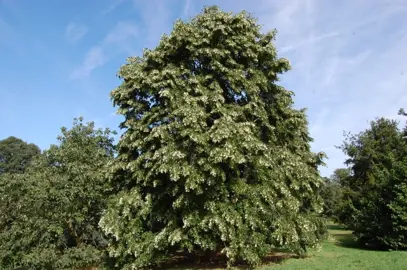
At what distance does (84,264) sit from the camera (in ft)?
62.5

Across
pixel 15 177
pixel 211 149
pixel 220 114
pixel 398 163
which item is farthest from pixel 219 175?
pixel 398 163

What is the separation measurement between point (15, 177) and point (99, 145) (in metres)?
5.48

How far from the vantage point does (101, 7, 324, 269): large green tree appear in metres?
16.0

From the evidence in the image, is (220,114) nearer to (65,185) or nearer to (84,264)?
(65,185)

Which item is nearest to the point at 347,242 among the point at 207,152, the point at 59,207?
the point at 207,152

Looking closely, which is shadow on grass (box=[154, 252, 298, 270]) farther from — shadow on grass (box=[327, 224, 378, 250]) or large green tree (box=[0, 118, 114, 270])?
shadow on grass (box=[327, 224, 378, 250])

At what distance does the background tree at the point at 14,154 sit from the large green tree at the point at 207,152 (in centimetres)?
5416

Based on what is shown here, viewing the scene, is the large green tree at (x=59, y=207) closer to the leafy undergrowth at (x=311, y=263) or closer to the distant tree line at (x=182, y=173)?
the distant tree line at (x=182, y=173)

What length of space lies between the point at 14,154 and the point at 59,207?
5565cm

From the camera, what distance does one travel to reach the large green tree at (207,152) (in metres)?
16.0

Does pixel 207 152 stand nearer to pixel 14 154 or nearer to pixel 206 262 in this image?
pixel 206 262

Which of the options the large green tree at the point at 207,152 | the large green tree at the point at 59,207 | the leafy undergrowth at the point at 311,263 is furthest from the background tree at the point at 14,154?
the large green tree at the point at 207,152

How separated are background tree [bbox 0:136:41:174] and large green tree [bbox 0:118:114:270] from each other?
4754 centimetres

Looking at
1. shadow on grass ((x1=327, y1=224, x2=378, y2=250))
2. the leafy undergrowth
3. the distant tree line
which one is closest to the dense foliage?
shadow on grass ((x1=327, y1=224, x2=378, y2=250))
